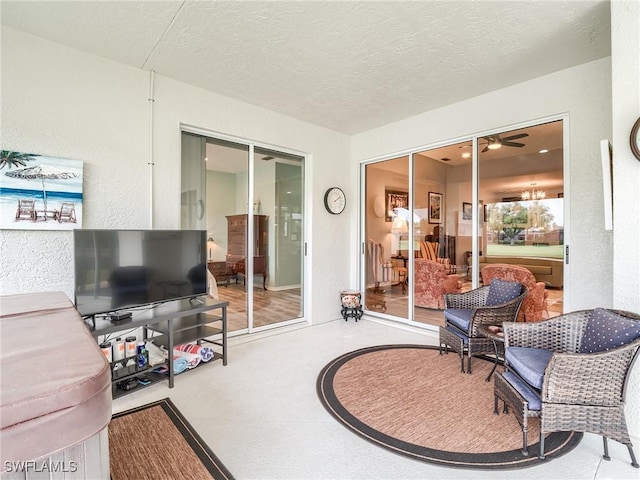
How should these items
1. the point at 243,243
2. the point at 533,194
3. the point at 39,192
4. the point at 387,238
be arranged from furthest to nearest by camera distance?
the point at 387,238 < the point at 243,243 < the point at 533,194 < the point at 39,192

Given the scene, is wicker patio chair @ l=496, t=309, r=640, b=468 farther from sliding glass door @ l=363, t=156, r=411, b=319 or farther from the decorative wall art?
sliding glass door @ l=363, t=156, r=411, b=319

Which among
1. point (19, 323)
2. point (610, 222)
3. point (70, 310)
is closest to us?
point (19, 323)

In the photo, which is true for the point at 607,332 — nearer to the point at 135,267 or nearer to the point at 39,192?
the point at 135,267

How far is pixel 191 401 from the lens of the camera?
2445mm

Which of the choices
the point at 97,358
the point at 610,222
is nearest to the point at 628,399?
the point at 610,222

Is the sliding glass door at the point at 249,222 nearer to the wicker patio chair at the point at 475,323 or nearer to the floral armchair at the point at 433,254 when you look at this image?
the floral armchair at the point at 433,254

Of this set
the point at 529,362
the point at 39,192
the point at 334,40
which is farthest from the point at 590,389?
the point at 39,192

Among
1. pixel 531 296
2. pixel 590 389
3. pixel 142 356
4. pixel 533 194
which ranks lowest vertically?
pixel 142 356

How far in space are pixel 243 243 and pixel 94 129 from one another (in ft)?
6.18

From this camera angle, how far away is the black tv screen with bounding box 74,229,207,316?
94.8 inches

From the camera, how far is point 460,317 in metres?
3.12

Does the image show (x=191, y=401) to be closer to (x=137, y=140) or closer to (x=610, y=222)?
(x=137, y=140)

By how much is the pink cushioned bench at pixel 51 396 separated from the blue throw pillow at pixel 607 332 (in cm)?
242

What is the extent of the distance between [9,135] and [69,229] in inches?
31.3
